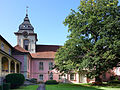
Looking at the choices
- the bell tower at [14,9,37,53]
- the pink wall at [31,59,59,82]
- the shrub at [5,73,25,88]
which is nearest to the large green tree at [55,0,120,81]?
the shrub at [5,73,25,88]

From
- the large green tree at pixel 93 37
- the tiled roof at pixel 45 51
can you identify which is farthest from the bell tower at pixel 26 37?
the large green tree at pixel 93 37

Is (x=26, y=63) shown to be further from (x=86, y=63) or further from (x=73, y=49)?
(x=86, y=63)

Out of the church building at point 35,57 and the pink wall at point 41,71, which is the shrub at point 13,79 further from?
the pink wall at point 41,71

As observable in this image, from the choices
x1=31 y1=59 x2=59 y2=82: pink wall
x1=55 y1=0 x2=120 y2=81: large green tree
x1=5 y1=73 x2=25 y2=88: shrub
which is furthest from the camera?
x1=31 y1=59 x2=59 y2=82: pink wall

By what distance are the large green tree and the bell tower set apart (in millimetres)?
14835

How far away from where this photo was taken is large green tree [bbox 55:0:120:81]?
21.4 metres

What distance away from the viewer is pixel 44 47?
135 feet

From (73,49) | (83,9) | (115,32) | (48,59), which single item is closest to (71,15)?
(83,9)

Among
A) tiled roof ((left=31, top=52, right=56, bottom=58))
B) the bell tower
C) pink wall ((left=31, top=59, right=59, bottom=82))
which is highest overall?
the bell tower

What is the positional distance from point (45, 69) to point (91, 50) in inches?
675

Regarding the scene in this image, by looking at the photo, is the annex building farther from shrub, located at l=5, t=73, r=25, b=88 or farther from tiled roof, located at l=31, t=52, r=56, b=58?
shrub, located at l=5, t=73, r=25, b=88

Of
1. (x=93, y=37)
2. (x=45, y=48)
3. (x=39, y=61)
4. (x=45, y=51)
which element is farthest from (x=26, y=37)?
(x=93, y=37)

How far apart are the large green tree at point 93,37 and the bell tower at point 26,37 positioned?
584 inches

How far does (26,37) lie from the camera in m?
38.4
